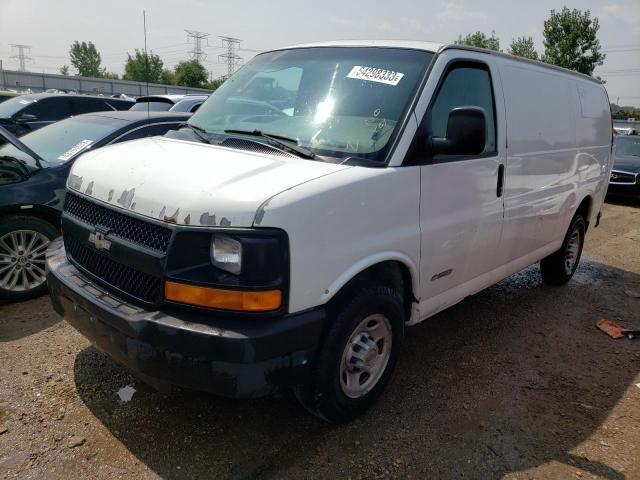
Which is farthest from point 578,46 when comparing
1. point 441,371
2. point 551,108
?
point 441,371

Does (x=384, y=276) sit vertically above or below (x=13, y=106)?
below

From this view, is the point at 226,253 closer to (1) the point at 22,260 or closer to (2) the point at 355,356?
(2) the point at 355,356

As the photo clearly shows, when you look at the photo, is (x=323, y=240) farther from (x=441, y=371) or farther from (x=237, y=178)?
(x=441, y=371)

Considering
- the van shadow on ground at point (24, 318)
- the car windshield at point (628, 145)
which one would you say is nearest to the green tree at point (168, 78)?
the car windshield at point (628, 145)

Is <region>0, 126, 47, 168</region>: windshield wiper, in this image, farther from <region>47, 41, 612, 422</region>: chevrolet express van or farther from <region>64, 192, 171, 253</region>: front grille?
<region>64, 192, 171, 253</region>: front grille

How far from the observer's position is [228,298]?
229 cm

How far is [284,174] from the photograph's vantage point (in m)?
2.51

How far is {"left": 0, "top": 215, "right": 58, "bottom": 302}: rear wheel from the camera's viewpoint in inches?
169

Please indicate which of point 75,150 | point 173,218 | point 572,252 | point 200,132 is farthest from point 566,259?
point 75,150

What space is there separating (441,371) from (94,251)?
97.4 inches

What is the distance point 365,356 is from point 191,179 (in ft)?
4.49

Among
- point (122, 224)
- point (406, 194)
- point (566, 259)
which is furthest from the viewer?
point (566, 259)

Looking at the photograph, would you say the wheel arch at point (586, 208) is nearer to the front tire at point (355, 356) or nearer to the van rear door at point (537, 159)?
the van rear door at point (537, 159)

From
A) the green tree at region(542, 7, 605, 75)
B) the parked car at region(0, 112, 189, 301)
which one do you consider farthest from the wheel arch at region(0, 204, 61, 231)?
the green tree at region(542, 7, 605, 75)
